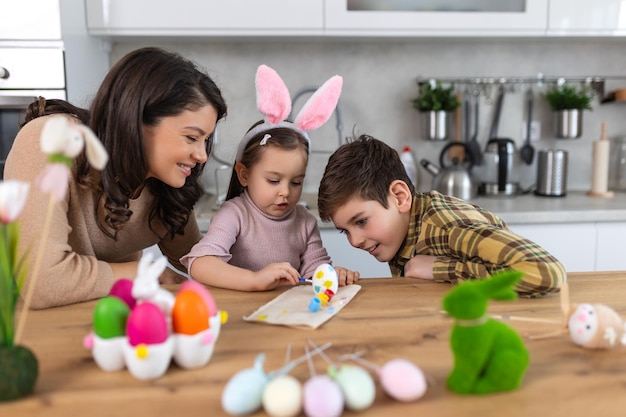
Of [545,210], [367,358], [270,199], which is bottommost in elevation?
[545,210]

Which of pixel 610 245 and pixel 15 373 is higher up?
pixel 15 373

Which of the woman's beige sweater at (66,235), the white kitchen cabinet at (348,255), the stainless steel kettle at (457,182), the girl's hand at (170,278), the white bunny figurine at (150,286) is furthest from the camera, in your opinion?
the stainless steel kettle at (457,182)

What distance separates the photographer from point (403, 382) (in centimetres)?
67

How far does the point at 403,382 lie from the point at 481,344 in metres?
0.10

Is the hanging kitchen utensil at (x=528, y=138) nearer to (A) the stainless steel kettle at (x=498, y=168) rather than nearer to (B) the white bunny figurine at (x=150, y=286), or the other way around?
(A) the stainless steel kettle at (x=498, y=168)

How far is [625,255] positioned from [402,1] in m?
1.28

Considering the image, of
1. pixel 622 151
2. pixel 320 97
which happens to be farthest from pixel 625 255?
pixel 320 97

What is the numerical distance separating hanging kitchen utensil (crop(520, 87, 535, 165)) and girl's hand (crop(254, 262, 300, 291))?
188cm

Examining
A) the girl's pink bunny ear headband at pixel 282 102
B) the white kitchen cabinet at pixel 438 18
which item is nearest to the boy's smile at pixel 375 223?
the girl's pink bunny ear headband at pixel 282 102

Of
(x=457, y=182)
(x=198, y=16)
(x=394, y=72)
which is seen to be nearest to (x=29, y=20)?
(x=198, y=16)

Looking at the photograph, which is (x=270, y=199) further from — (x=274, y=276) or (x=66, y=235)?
(x=66, y=235)

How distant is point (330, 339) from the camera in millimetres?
859

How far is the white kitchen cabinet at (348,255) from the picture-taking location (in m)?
2.12

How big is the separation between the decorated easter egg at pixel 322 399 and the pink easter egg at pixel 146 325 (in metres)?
0.20
